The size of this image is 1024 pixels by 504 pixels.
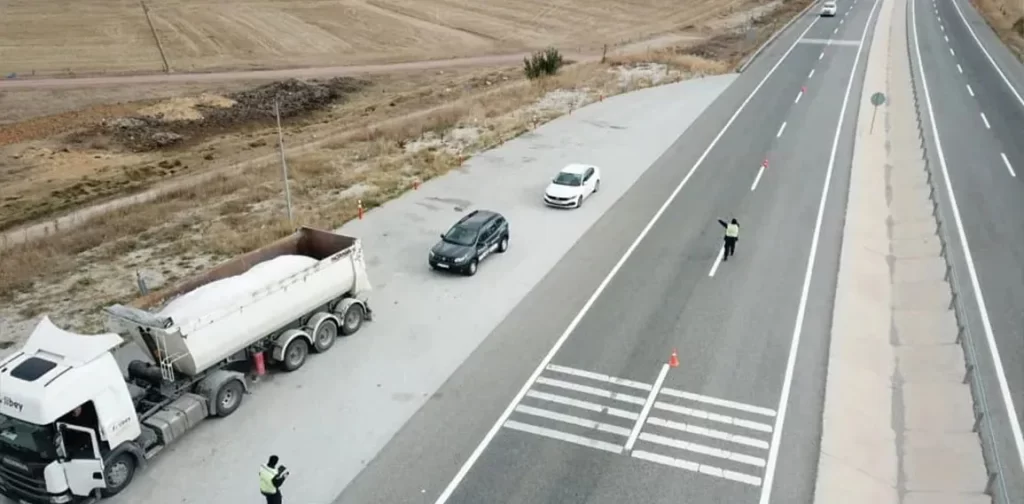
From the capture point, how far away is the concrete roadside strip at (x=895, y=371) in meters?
13.3

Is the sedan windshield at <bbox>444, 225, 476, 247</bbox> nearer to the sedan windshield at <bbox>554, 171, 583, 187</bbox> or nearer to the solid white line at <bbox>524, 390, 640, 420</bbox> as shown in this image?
the sedan windshield at <bbox>554, 171, 583, 187</bbox>

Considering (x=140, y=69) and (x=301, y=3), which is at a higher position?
(x=301, y=3)

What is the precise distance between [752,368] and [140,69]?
62008 millimetres

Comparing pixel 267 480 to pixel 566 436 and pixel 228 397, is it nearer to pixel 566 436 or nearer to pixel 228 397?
pixel 228 397

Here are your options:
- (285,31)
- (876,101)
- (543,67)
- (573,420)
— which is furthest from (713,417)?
(285,31)

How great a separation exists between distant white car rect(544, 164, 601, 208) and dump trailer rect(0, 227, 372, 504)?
412 inches

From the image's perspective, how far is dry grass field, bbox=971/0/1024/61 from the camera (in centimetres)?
6190

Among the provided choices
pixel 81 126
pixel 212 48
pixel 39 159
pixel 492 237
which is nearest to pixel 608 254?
pixel 492 237

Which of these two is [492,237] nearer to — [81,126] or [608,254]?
[608,254]

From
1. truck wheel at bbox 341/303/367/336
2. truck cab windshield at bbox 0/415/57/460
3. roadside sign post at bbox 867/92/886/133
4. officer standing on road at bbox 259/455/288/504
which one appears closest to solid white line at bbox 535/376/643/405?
truck wheel at bbox 341/303/367/336

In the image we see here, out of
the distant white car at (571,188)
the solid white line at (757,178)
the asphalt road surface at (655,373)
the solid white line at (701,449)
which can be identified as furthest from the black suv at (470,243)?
the solid white line at (757,178)

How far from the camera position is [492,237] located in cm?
2275

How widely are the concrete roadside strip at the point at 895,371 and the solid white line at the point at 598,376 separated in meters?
3.84

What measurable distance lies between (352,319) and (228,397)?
3980 millimetres
